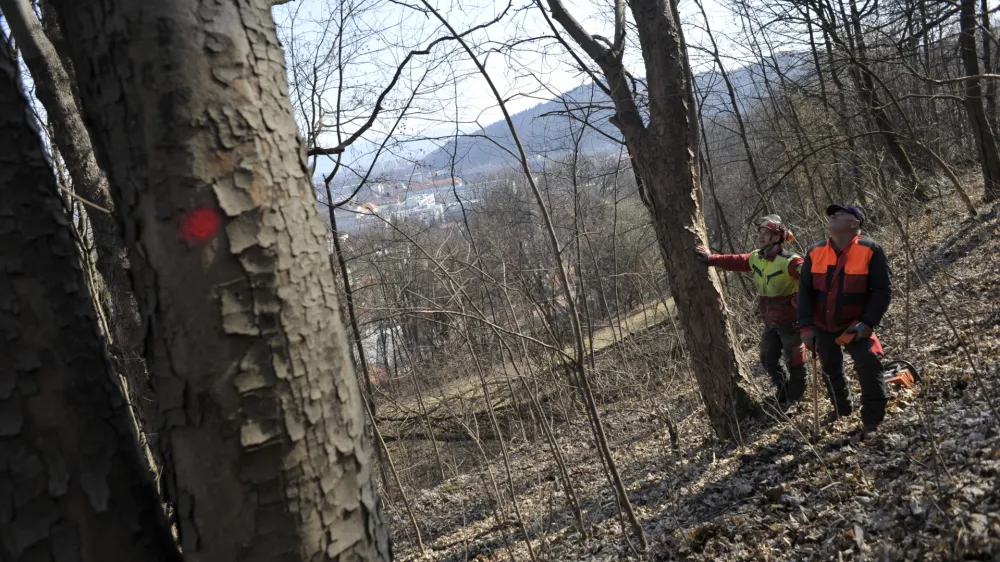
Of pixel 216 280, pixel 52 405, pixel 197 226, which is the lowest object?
pixel 52 405

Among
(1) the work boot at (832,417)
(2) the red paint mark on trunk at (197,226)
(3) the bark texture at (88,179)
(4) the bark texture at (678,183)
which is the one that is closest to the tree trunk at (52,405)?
(2) the red paint mark on trunk at (197,226)

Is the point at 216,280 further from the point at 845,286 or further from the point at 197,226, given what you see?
the point at 845,286

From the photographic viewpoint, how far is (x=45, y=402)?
1.27 metres

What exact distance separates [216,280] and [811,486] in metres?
4.03

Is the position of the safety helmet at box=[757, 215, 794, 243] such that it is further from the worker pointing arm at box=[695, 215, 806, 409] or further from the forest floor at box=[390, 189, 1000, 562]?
the forest floor at box=[390, 189, 1000, 562]

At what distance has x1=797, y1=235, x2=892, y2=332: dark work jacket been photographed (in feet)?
14.1

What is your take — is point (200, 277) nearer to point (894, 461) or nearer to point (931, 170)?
point (894, 461)

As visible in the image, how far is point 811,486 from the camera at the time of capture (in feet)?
13.3

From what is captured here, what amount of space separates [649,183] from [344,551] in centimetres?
478

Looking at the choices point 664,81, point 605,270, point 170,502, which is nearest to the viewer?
point 170,502

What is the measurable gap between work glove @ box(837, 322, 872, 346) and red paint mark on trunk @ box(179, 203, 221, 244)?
4.34 meters

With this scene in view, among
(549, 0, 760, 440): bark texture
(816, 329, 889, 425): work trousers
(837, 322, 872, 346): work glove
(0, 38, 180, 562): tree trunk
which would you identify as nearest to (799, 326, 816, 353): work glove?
(816, 329, 889, 425): work trousers

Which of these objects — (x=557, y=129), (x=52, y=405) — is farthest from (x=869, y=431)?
(x=557, y=129)

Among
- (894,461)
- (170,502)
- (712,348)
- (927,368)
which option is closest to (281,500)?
(170,502)
